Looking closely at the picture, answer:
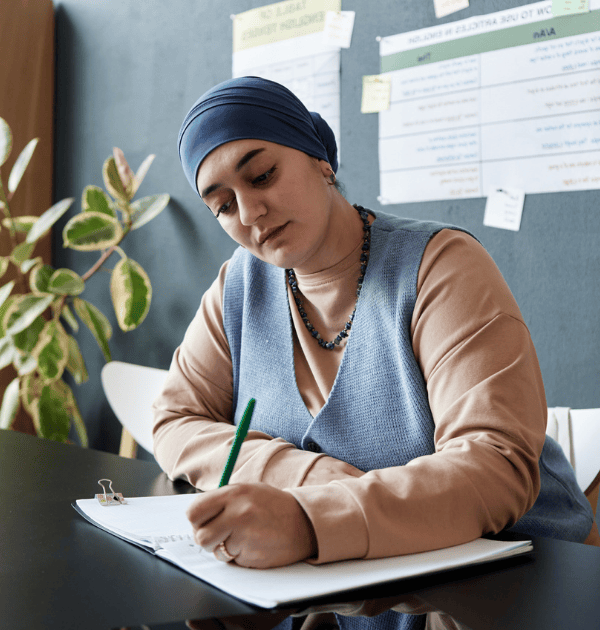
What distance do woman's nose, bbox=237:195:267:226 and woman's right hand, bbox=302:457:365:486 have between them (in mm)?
372

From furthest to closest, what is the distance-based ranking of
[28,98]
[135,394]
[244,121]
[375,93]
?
[28,98], [375,93], [135,394], [244,121]

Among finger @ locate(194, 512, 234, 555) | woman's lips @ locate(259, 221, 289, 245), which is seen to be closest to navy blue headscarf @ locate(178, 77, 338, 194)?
woman's lips @ locate(259, 221, 289, 245)

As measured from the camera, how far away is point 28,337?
2.69 meters

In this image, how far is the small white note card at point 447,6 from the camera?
6.66ft

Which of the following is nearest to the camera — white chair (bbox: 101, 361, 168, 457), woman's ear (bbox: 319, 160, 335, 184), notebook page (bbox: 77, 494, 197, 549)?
notebook page (bbox: 77, 494, 197, 549)

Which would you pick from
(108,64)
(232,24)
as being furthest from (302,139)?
(108,64)

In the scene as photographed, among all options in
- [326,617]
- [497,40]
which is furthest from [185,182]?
[326,617]

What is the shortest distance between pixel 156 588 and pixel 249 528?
3.6 inches

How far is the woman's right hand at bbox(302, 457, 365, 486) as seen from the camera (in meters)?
0.87

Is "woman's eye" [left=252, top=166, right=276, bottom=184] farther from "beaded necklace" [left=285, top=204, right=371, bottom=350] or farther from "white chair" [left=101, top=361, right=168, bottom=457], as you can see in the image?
"white chair" [left=101, top=361, right=168, bottom=457]

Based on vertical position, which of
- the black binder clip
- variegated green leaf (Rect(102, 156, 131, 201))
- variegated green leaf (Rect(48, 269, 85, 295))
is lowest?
the black binder clip

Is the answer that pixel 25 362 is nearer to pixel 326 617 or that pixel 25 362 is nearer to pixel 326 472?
pixel 326 472

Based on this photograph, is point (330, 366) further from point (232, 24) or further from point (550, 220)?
point (232, 24)

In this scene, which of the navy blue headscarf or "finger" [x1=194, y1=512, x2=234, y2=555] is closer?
"finger" [x1=194, y1=512, x2=234, y2=555]
